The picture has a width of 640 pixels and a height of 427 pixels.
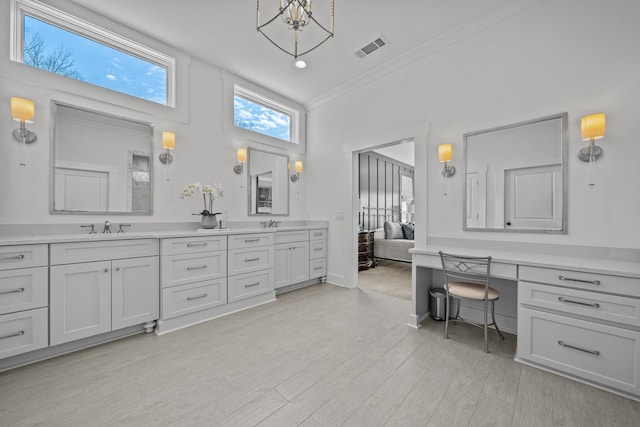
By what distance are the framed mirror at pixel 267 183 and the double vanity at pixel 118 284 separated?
2.40 feet

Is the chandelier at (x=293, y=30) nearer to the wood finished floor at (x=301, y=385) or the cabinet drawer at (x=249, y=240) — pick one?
the cabinet drawer at (x=249, y=240)

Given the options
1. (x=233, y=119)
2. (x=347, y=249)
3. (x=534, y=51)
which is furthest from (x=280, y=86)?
(x=534, y=51)

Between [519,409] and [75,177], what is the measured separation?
402 cm

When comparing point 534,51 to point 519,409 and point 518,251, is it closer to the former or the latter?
point 518,251

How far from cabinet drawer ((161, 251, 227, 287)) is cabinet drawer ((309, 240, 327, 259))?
1.49 metres

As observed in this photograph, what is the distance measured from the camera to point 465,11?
2553mm

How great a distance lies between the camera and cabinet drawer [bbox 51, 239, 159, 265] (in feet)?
6.66

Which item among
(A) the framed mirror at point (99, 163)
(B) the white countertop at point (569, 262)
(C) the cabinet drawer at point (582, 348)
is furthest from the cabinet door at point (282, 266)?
(C) the cabinet drawer at point (582, 348)

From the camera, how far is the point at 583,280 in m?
1.76

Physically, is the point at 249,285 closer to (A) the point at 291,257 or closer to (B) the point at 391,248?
(A) the point at 291,257

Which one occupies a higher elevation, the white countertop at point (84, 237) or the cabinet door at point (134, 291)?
the white countertop at point (84, 237)

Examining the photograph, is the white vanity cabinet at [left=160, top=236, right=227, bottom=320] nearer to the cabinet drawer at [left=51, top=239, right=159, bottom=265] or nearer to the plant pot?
the cabinet drawer at [left=51, top=239, right=159, bottom=265]

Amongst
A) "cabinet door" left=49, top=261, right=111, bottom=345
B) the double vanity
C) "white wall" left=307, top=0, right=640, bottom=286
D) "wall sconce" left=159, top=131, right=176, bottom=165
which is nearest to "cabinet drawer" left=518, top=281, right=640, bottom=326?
"white wall" left=307, top=0, right=640, bottom=286

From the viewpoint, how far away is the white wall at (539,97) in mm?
1982
